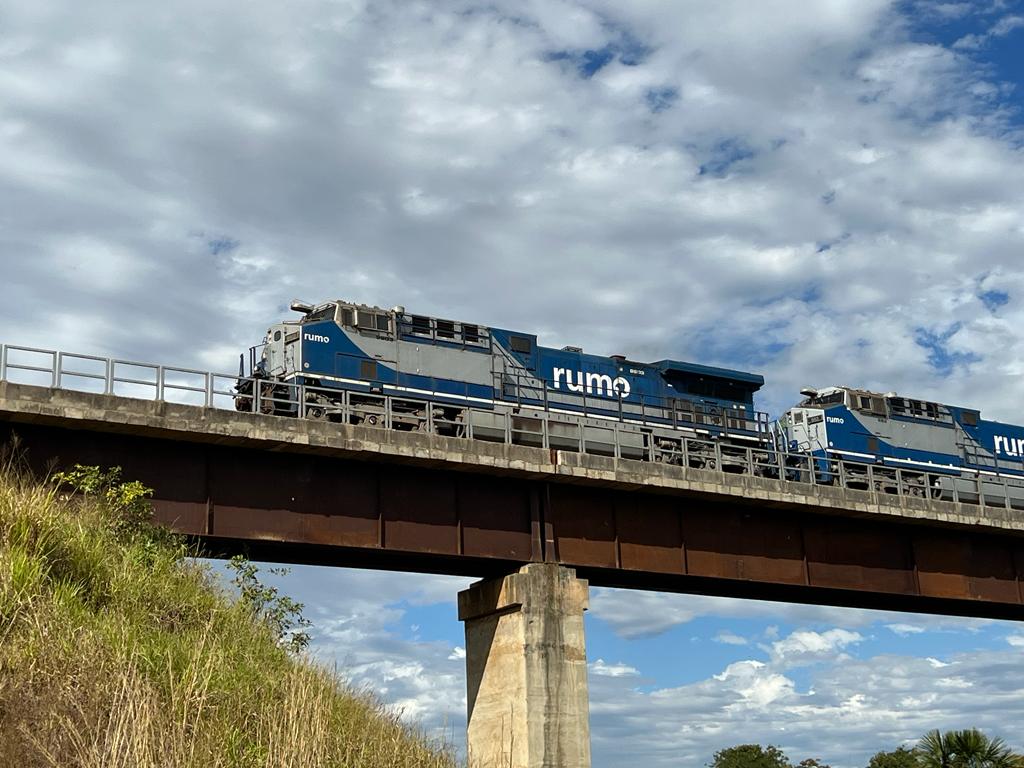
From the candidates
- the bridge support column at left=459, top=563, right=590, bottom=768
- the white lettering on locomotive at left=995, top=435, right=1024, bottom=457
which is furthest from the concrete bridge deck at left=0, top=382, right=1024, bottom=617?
the white lettering on locomotive at left=995, top=435, right=1024, bottom=457

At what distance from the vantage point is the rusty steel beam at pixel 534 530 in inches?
925

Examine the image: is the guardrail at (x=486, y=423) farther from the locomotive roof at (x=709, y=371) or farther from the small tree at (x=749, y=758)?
the small tree at (x=749, y=758)

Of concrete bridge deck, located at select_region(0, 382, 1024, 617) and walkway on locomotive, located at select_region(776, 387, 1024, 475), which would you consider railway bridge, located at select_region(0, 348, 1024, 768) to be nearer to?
concrete bridge deck, located at select_region(0, 382, 1024, 617)

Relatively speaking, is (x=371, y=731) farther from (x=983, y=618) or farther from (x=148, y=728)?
(x=983, y=618)

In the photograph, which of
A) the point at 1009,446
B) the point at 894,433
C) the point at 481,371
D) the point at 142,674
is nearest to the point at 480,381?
the point at 481,371

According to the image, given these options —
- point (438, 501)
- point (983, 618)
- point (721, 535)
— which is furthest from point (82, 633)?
point (983, 618)

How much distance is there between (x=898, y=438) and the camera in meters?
45.5

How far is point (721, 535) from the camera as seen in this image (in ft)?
96.6

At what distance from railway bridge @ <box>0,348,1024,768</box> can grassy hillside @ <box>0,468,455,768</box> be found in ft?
11.4

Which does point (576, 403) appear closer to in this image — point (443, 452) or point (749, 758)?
point (443, 452)

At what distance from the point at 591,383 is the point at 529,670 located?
14.0m

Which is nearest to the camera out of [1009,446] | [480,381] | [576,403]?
[480,381]

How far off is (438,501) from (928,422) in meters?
27.6

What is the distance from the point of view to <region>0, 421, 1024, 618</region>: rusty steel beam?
23.5 metres
